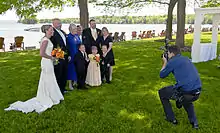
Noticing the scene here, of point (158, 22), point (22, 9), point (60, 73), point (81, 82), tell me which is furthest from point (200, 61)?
point (158, 22)

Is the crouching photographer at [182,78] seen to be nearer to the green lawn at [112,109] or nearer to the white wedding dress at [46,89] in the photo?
the green lawn at [112,109]

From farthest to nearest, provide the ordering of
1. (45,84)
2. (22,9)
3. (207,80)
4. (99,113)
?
(22,9) < (207,80) < (45,84) < (99,113)

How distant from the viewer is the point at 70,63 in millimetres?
7707

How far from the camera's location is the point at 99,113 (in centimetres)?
614

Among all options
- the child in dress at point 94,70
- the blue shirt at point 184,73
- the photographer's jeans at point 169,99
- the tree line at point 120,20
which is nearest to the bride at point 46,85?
the child in dress at point 94,70

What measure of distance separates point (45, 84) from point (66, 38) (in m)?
1.50

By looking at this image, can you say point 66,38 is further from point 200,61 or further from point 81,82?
point 200,61

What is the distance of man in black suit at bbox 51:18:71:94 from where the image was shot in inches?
269

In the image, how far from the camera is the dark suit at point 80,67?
7680 millimetres

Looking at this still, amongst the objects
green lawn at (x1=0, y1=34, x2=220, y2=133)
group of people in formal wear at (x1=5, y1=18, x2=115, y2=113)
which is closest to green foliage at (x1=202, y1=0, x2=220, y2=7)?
green lawn at (x1=0, y1=34, x2=220, y2=133)

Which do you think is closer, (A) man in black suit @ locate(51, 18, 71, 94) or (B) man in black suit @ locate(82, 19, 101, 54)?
(A) man in black suit @ locate(51, 18, 71, 94)

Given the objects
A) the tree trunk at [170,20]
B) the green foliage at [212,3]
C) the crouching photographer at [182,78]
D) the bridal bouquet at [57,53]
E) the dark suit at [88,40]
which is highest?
the green foliage at [212,3]

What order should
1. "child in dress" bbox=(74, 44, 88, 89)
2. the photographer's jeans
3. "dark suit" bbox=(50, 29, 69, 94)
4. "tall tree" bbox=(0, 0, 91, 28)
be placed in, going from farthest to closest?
"tall tree" bbox=(0, 0, 91, 28)
"child in dress" bbox=(74, 44, 88, 89)
"dark suit" bbox=(50, 29, 69, 94)
the photographer's jeans

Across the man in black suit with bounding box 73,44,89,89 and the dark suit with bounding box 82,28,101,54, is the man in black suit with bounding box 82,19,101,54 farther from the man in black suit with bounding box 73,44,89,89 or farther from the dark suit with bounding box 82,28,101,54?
the man in black suit with bounding box 73,44,89,89
